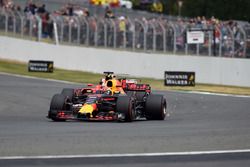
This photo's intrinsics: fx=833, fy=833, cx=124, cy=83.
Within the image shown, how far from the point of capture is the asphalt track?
1116 centimetres

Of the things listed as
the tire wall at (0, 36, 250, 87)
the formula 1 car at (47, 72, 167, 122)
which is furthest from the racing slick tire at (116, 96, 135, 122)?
the tire wall at (0, 36, 250, 87)

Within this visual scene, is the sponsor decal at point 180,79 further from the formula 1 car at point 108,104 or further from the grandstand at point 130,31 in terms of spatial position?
the formula 1 car at point 108,104

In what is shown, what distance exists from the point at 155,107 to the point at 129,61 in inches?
702

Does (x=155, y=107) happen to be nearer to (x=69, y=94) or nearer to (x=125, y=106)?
(x=125, y=106)

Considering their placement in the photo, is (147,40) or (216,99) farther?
(147,40)

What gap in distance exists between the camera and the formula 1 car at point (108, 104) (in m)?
17.9

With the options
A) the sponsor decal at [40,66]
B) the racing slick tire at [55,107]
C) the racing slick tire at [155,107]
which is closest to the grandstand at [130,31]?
the sponsor decal at [40,66]

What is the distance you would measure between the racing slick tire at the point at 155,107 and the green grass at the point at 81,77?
10233mm

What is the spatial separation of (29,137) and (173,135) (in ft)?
8.48

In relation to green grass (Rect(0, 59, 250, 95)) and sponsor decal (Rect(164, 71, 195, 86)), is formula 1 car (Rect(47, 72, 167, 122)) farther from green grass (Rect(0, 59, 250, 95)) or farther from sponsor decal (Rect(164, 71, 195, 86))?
sponsor decal (Rect(164, 71, 195, 86))

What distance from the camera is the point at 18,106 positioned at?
22250 mm

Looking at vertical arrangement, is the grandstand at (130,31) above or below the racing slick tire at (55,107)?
above

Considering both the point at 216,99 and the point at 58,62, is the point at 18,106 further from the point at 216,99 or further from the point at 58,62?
the point at 58,62

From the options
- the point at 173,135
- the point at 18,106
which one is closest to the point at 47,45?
the point at 18,106
